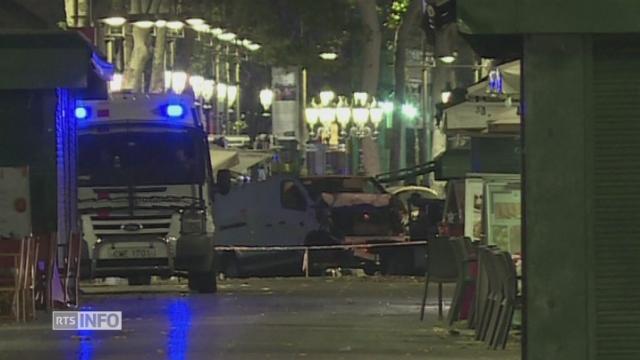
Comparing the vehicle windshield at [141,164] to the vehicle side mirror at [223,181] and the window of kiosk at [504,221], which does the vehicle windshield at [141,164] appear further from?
the window of kiosk at [504,221]

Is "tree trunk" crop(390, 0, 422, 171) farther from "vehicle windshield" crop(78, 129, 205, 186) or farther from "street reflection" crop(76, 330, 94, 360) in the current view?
"street reflection" crop(76, 330, 94, 360)

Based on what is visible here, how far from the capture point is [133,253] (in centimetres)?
2278

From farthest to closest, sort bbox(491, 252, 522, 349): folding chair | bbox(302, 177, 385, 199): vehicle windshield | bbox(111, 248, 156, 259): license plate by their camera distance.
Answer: bbox(302, 177, 385, 199): vehicle windshield
bbox(111, 248, 156, 259): license plate
bbox(491, 252, 522, 349): folding chair

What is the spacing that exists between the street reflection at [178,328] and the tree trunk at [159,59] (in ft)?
65.1

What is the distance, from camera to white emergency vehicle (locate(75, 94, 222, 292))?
22812mm

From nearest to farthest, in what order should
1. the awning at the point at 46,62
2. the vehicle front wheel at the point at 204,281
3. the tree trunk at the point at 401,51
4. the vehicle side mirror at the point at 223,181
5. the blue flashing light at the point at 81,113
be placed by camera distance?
the awning at the point at 46,62 < the blue flashing light at the point at 81,113 < the vehicle side mirror at the point at 223,181 < the vehicle front wheel at the point at 204,281 < the tree trunk at the point at 401,51

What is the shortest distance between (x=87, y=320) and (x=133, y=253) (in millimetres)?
4676

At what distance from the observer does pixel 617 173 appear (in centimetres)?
1041

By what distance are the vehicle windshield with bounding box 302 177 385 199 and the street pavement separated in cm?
749

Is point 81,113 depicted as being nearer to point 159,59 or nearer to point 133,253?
point 133,253

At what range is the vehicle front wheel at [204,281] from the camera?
23.8m

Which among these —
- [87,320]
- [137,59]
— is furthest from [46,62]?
[137,59]

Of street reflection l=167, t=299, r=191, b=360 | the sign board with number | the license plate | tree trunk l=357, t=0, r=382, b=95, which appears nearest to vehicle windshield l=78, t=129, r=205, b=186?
the license plate

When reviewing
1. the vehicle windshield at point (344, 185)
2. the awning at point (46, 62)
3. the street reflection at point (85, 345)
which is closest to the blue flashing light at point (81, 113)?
the awning at point (46, 62)
